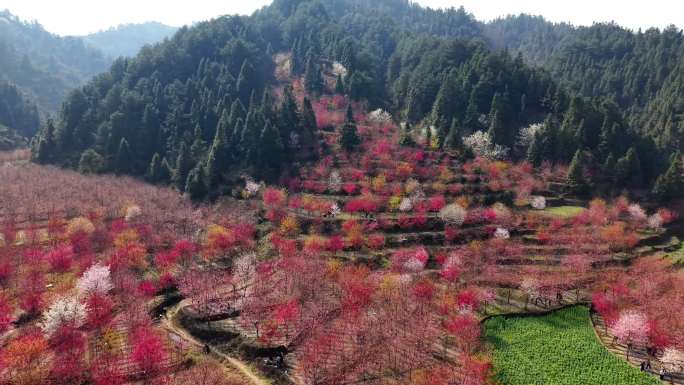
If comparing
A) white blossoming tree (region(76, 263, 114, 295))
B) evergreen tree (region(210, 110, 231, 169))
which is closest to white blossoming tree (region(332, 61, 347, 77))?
evergreen tree (region(210, 110, 231, 169))

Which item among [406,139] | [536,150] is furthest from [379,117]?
[536,150]

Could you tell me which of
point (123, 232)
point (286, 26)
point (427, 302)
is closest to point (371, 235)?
point (427, 302)

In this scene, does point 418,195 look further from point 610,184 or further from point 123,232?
point 123,232

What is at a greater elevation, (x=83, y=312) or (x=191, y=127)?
(x=191, y=127)

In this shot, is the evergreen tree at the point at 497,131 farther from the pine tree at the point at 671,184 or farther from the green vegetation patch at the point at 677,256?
the green vegetation patch at the point at 677,256

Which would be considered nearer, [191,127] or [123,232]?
[123,232]

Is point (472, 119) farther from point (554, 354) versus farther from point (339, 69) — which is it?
point (554, 354)

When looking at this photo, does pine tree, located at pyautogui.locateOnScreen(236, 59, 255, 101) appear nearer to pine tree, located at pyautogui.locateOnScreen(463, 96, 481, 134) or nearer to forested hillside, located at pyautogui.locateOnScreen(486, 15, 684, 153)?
pine tree, located at pyautogui.locateOnScreen(463, 96, 481, 134)
